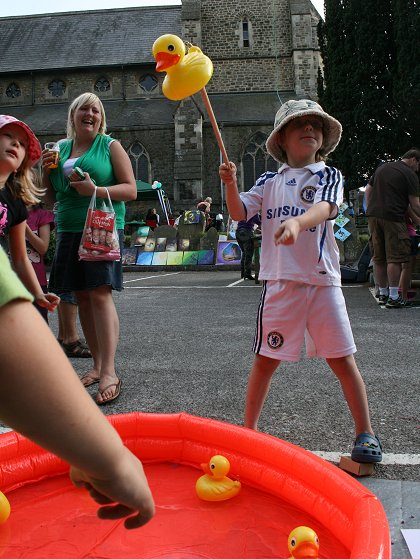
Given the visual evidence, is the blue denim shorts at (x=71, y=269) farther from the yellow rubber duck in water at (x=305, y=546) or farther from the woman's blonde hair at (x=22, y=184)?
the yellow rubber duck in water at (x=305, y=546)

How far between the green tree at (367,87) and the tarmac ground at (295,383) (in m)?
12.8

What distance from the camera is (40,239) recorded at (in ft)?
13.9

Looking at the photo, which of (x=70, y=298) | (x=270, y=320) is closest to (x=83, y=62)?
(x=70, y=298)

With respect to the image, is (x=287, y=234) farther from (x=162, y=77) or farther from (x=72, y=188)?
(x=162, y=77)

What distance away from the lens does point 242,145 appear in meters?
27.6

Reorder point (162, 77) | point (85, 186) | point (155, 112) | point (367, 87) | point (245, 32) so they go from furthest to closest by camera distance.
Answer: point (245, 32), point (162, 77), point (155, 112), point (367, 87), point (85, 186)

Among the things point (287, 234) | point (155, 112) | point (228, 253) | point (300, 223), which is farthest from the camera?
point (155, 112)

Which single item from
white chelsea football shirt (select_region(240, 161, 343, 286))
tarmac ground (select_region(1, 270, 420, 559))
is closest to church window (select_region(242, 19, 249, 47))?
tarmac ground (select_region(1, 270, 420, 559))

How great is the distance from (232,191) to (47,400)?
1.82m

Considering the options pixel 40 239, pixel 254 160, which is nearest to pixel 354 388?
pixel 40 239

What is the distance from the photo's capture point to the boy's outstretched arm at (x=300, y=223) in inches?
71.7

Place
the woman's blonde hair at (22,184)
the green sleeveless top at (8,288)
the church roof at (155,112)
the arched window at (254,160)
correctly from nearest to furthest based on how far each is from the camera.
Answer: the green sleeveless top at (8,288), the woman's blonde hair at (22,184), the arched window at (254,160), the church roof at (155,112)

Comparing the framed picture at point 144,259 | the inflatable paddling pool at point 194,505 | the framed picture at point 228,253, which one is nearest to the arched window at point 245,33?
the framed picture at point 144,259

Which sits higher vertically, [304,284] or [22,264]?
[22,264]
